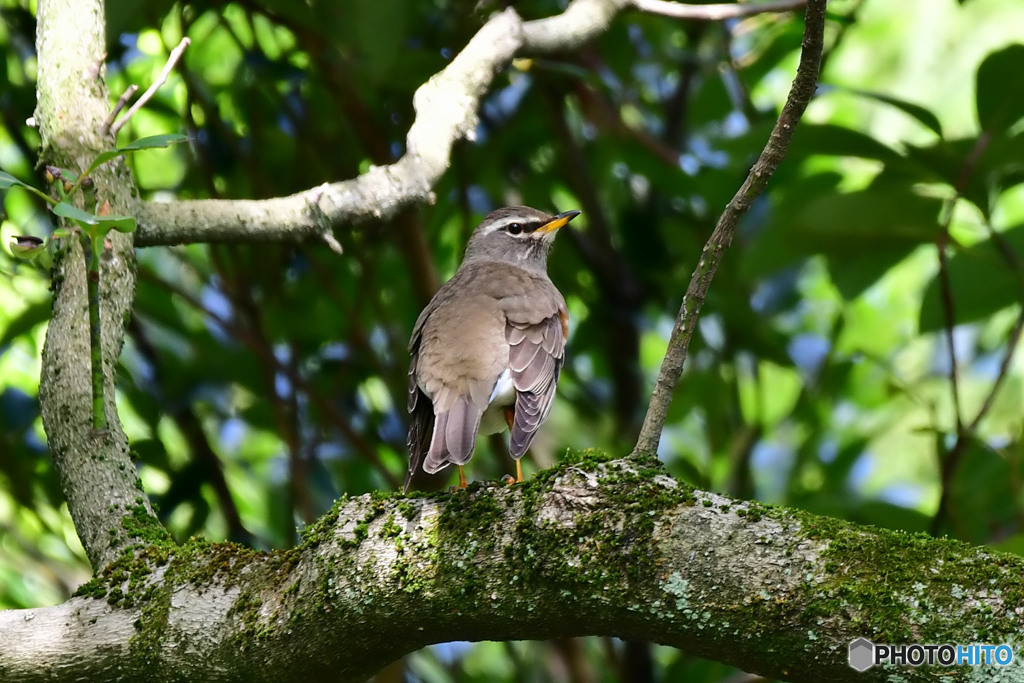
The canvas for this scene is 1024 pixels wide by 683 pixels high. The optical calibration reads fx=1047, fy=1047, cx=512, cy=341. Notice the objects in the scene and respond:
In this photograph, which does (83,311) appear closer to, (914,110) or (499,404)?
(499,404)

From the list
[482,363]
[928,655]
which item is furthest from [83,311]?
[928,655]

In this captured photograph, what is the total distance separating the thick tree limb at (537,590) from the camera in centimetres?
215

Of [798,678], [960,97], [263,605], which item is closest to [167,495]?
[263,605]

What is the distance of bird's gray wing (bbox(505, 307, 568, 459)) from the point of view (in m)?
4.30

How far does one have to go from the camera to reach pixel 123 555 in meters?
A: 2.86

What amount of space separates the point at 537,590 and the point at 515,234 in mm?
3804

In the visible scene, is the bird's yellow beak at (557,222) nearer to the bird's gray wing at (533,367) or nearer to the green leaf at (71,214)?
the bird's gray wing at (533,367)

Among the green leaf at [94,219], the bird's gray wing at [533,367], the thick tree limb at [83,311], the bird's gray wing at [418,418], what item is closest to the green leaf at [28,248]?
the green leaf at [94,219]

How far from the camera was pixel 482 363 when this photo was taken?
4.44 m

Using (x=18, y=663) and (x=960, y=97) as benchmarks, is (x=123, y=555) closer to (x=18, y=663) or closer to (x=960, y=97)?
(x=18, y=663)

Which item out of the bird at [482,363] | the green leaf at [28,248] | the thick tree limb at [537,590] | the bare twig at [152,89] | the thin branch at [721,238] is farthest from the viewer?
the bird at [482,363]

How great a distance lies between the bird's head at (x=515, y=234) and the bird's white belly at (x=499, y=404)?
4.38 feet

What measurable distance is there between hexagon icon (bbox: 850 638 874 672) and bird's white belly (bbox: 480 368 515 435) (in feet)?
7.92

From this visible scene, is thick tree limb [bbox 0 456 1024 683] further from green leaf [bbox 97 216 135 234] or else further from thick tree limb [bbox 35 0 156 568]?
green leaf [bbox 97 216 135 234]
